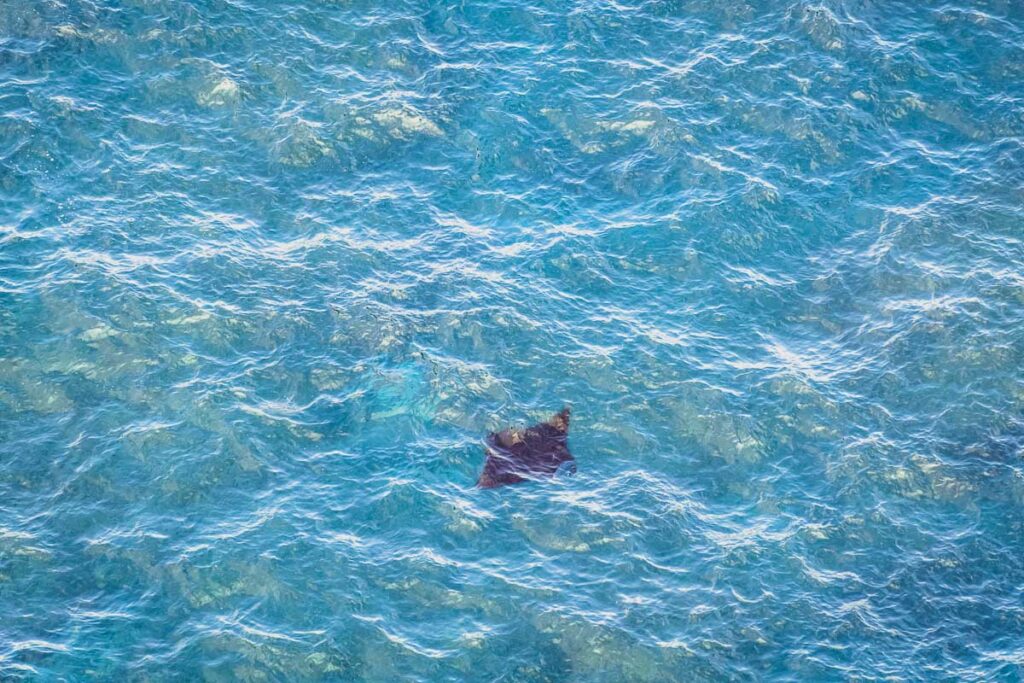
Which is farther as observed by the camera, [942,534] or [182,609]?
[942,534]

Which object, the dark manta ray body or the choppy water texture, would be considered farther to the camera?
the dark manta ray body

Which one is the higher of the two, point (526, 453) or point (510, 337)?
point (510, 337)

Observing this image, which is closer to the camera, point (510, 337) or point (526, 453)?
point (526, 453)

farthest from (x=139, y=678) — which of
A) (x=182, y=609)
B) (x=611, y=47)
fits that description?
(x=611, y=47)

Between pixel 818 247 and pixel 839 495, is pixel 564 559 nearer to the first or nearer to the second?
pixel 839 495
